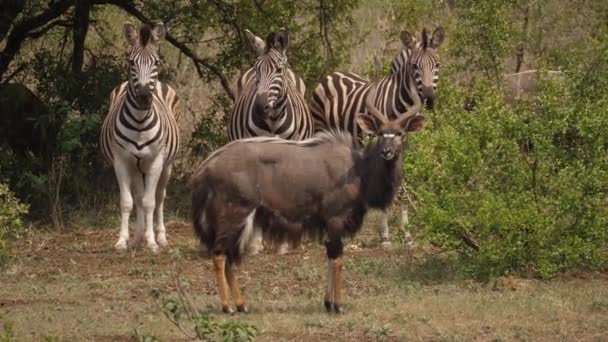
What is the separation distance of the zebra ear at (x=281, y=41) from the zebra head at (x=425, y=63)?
5.60 feet

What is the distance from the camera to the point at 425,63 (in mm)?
15148

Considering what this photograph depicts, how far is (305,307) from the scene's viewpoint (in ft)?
36.0

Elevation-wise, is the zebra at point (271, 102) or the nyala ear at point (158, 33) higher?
the nyala ear at point (158, 33)

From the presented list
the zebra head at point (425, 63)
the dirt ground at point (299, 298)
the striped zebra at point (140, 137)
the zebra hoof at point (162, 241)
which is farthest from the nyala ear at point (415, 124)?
the zebra hoof at point (162, 241)

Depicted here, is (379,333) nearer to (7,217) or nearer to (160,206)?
(7,217)

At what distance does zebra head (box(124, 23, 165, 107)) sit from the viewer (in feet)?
44.8

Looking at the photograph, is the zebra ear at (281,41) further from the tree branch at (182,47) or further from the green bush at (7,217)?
the green bush at (7,217)

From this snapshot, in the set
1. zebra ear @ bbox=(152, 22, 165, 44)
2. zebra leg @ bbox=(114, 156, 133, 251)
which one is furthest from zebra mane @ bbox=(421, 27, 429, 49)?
zebra leg @ bbox=(114, 156, 133, 251)

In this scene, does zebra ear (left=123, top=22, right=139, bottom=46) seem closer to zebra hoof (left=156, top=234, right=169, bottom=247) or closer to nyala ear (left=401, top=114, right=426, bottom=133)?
zebra hoof (left=156, top=234, right=169, bottom=247)

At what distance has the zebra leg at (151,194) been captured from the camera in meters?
14.0

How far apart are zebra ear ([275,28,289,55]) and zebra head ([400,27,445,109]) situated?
1.71 metres

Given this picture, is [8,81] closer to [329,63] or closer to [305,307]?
[329,63]

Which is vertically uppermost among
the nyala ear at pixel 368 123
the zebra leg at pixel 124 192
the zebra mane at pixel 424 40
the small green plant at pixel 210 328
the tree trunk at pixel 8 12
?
the tree trunk at pixel 8 12

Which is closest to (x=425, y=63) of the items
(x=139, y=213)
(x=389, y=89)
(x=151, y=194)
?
(x=389, y=89)
